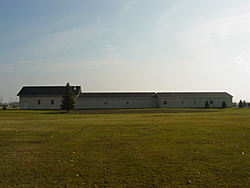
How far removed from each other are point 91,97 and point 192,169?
157 feet

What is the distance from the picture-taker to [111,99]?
5284 centimetres

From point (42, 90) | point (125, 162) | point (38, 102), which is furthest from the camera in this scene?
point (42, 90)

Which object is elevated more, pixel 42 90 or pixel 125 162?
pixel 42 90

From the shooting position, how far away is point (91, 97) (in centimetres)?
5284

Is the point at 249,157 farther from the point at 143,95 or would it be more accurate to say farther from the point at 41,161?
the point at 143,95

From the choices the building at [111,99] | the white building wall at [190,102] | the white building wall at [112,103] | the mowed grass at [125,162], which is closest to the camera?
the mowed grass at [125,162]

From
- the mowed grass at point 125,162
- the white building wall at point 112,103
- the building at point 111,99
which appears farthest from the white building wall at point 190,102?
the mowed grass at point 125,162

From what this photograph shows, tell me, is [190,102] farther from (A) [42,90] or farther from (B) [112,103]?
(A) [42,90]

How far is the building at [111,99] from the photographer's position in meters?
51.9

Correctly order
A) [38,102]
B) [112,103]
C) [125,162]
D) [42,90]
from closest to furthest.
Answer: [125,162] < [38,102] < [112,103] < [42,90]

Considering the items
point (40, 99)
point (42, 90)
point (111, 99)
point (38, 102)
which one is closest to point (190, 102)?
point (111, 99)

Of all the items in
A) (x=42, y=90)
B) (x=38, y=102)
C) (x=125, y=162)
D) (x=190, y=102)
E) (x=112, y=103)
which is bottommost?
(x=125, y=162)

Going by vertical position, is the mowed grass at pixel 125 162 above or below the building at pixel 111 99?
below

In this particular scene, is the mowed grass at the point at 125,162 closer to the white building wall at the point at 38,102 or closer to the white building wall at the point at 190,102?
the white building wall at the point at 190,102
